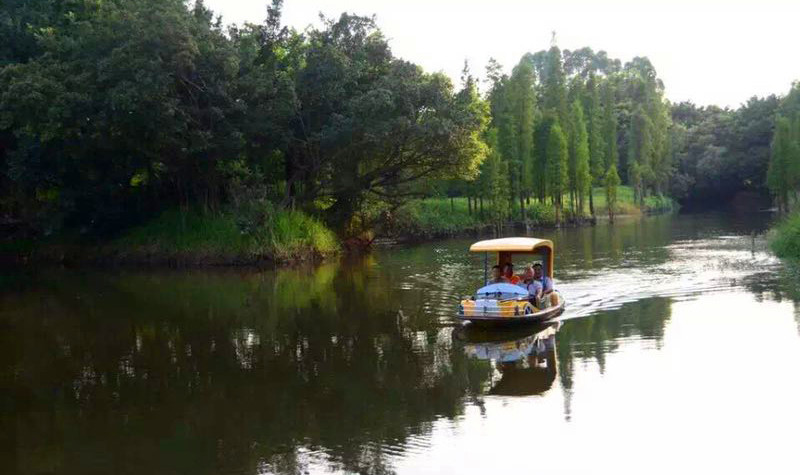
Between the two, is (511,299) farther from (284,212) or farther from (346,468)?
(284,212)

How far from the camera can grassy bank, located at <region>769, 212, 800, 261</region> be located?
30188 millimetres

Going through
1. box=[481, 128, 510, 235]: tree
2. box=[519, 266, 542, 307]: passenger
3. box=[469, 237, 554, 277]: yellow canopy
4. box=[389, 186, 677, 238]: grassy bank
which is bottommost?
box=[519, 266, 542, 307]: passenger

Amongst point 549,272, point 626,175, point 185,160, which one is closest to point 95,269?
point 185,160

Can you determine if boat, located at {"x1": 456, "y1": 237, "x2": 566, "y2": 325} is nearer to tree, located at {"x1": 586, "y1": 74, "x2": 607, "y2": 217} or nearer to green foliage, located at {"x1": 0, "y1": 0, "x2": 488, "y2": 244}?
green foliage, located at {"x1": 0, "y1": 0, "x2": 488, "y2": 244}

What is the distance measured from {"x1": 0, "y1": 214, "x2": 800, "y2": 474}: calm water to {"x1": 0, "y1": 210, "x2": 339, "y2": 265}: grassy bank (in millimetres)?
9207

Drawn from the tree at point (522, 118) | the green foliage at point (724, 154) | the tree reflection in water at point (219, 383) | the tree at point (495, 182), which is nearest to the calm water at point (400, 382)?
the tree reflection in water at point (219, 383)

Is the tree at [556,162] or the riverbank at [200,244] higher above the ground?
the tree at [556,162]

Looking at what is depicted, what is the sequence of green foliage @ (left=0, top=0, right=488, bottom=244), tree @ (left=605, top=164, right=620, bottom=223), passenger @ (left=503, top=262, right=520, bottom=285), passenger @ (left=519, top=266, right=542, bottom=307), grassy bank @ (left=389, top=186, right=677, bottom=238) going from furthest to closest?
1. tree @ (left=605, top=164, right=620, bottom=223)
2. grassy bank @ (left=389, top=186, right=677, bottom=238)
3. green foliage @ (left=0, top=0, right=488, bottom=244)
4. passenger @ (left=503, top=262, right=520, bottom=285)
5. passenger @ (left=519, top=266, right=542, bottom=307)

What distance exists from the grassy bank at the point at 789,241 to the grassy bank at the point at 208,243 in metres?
19.9

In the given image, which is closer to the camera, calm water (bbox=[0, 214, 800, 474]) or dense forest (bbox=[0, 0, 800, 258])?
calm water (bbox=[0, 214, 800, 474])

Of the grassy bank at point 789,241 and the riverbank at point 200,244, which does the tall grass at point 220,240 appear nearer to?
the riverbank at point 200,244

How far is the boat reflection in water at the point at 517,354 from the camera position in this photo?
44.3 feet

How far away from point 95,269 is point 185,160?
6534mm

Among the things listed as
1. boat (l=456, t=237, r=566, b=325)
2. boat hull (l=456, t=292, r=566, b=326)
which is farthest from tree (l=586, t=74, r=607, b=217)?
boat hull (l=456, t=292, r=566, b=326)
